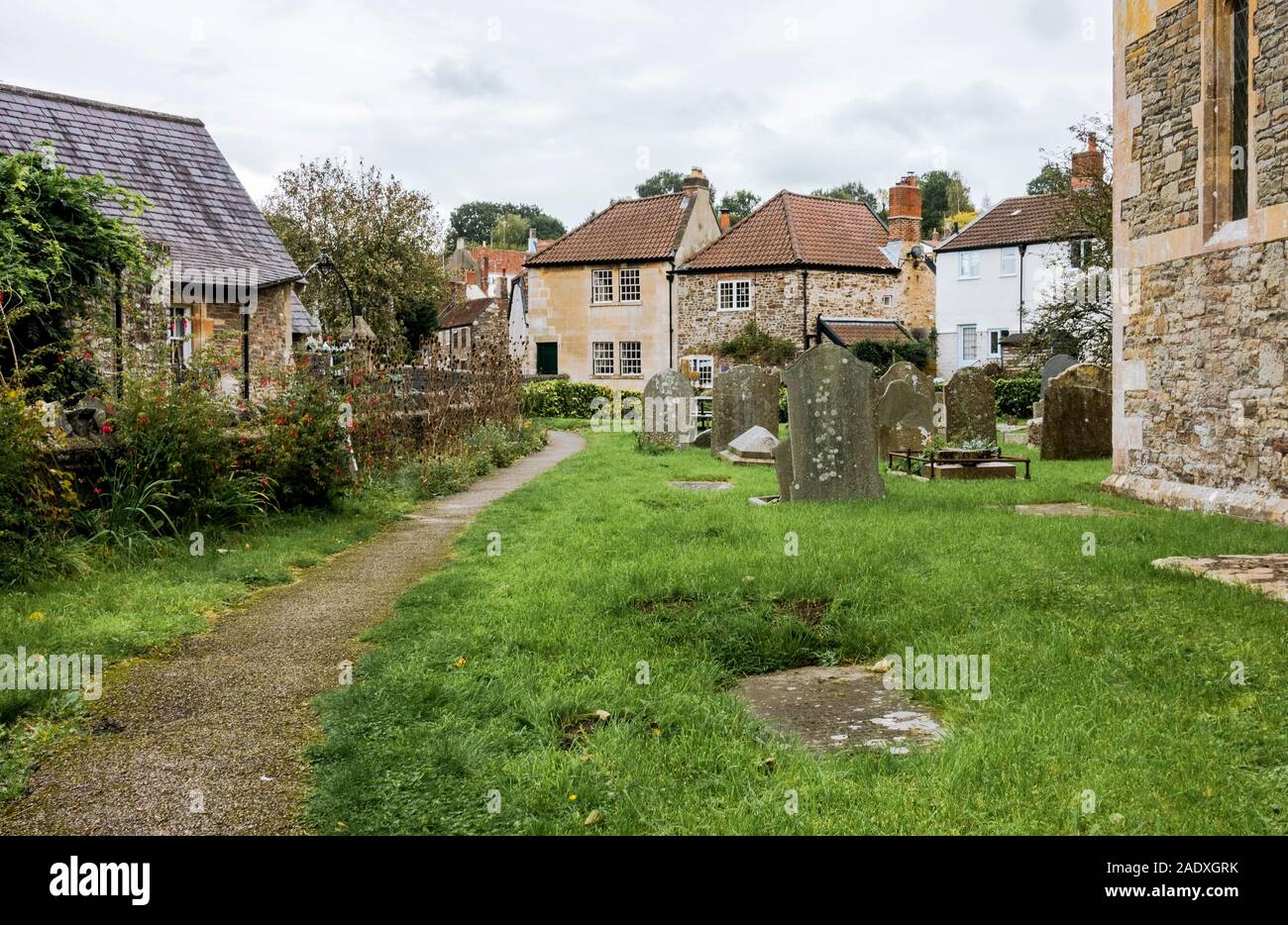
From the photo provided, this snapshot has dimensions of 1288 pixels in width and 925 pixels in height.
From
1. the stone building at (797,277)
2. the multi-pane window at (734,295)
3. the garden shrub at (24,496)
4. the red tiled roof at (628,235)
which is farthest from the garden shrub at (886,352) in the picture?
the garden shrub at (24,496)

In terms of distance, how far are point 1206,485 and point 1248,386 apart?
1210mm

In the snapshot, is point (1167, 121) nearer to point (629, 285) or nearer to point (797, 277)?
point (797, 277)

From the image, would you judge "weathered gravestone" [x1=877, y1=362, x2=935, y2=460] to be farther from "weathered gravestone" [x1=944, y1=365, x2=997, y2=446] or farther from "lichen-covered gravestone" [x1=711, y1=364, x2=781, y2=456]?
"lichen-covered gravestone" [x1=711, y1=364, x2=781, y2=456]

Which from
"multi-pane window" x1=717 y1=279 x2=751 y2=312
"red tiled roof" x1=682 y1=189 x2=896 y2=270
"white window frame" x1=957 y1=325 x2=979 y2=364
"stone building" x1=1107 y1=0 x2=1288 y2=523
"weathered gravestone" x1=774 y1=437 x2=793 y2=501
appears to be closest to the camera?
"stone building" x1=1107 y1=0 x2=1288 y2=523

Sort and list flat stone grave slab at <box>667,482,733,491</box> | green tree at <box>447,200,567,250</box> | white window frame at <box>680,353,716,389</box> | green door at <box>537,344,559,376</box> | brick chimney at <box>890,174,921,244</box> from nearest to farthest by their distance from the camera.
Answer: flat stone grave slab at <box>667,482,733,491</box> → white window frame at <box>680,353,716,389</box> → green door at <box>537,344,559,376</box> → brick chimney at <box>890,174,921,244</box> → green tree at <box>447,200,567,250</box>

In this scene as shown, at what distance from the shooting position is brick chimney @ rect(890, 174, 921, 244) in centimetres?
4291

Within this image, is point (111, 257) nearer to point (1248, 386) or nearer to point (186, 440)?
point (186, 440)

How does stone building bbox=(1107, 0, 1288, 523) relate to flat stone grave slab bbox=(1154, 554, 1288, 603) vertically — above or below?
above

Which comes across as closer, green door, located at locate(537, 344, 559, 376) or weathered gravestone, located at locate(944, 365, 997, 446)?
weathered gravestone, located at locate(944, 365, 997, 446)

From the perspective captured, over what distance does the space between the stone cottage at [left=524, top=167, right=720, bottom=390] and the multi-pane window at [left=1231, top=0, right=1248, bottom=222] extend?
97.0 feet

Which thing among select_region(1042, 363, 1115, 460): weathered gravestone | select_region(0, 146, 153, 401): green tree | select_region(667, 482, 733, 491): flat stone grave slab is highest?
select_region(0, 146, 153, 401): green tree

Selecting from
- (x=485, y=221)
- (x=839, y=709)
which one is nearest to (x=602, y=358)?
(x=839, y=709)

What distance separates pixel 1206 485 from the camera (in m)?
11.2

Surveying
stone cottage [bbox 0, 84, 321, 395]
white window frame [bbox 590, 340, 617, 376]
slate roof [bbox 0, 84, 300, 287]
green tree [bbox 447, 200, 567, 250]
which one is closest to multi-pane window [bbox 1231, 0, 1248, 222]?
stone cottage [bbox 0, 84, 321, 395]
